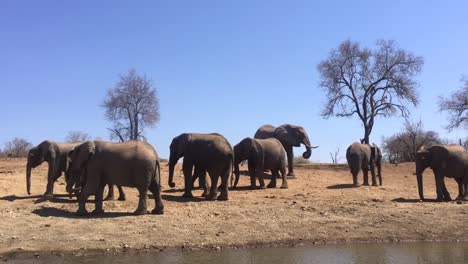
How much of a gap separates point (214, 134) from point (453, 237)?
8613mm

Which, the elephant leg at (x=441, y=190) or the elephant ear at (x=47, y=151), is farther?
the elephant leg at (x=441, y=190)

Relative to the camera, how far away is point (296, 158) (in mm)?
48500

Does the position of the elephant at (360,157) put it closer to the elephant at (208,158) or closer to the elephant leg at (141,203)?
the elephant at (208,158)

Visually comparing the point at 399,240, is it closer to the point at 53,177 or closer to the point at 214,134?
the point at 214,134

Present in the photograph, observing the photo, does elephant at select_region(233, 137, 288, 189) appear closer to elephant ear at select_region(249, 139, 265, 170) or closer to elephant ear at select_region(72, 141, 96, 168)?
elephant ear at select_region(249, 139, 265, 170)

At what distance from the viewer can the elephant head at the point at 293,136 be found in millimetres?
30359

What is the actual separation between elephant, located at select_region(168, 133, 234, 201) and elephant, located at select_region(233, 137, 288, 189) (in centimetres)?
318

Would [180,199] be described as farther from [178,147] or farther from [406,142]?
[406,142]

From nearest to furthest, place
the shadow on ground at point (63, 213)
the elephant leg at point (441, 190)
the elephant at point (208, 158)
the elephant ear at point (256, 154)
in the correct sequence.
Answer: the shadow on ground at point (63, 213) < the elephant at point (208, 158) < the elephant leg at point (441, 190) < the elephant ear at point (256, 154)

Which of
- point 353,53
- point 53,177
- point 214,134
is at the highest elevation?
point 353,53

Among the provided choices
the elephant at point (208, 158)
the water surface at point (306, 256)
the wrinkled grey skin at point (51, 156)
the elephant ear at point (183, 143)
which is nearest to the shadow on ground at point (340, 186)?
the elephant at point (208, 158)

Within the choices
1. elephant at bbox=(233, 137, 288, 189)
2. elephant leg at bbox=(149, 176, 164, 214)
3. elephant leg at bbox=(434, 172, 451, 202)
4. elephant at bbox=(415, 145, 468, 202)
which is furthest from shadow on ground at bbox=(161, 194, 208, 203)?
elephant leg at bbox=(434, 172, 451, 202)

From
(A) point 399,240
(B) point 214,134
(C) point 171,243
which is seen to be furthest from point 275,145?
(C) point 171,243

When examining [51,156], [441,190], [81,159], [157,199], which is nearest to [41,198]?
[51,156]
